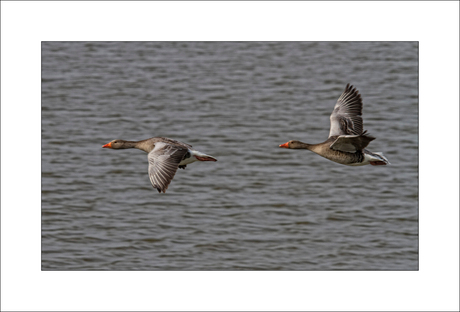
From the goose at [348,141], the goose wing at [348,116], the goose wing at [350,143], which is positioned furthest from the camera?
the goose wing at [348,116]

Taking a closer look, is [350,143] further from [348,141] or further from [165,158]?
[165,158]

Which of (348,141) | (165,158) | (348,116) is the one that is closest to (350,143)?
(348,141)

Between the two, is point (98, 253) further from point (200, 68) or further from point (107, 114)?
point (200, 68)

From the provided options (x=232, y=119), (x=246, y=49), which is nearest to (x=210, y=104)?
(x=232, y=119)

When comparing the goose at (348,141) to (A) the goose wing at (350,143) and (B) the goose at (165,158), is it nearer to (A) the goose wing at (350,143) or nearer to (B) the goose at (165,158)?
(A) the goose wing at (350,143)

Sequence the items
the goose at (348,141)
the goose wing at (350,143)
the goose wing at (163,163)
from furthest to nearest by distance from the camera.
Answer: the goose at (348,141) → the goose wing at (350,143) → the goose wing at (163,163)

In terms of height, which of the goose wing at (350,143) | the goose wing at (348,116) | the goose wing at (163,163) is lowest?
the goose wing at (163,163)

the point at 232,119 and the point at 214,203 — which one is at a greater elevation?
the point at 232,119

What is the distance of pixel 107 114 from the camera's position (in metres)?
16.6

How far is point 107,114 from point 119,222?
3.88 m

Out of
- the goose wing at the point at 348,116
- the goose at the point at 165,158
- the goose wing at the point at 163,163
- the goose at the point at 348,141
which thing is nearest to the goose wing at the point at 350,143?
the goose at the point at 348,141

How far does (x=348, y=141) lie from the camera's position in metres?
10.2

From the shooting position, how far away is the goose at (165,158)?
9453mm

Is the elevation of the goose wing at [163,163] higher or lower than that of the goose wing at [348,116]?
lower
